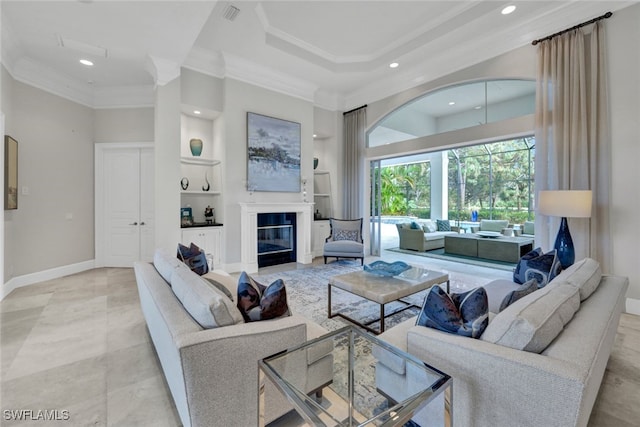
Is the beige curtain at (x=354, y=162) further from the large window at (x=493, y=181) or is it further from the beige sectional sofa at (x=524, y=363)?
the beige sectional sofa at (x=524, y=363)

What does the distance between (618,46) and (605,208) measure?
1.87m

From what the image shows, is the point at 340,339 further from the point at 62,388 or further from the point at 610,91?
the point at 610,91

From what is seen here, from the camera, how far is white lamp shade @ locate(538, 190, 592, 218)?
301 cm

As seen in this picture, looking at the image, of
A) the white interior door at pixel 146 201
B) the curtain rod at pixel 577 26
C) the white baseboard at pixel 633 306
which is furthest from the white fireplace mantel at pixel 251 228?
the white baseboard at pixel 633 306

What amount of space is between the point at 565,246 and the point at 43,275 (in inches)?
284

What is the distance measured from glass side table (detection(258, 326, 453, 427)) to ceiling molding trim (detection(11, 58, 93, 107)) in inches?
219

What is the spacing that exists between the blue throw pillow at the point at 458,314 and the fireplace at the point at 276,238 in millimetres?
4325

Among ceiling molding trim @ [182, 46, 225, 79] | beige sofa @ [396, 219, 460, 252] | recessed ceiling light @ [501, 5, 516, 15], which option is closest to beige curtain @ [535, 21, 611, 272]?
recessed ceiling light @ [501, 5, 516, 15]

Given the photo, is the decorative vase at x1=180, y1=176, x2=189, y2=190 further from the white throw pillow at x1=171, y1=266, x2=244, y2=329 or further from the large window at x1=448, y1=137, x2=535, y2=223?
the large window at x1=448, y1=137, x2=535, y2=223

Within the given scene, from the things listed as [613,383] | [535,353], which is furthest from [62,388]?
[613,383]

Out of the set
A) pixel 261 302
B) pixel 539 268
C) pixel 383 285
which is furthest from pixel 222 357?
pixel 539 268

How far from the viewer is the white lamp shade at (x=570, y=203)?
9.89 ft

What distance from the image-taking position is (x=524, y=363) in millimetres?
1052

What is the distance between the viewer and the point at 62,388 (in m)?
1.89
